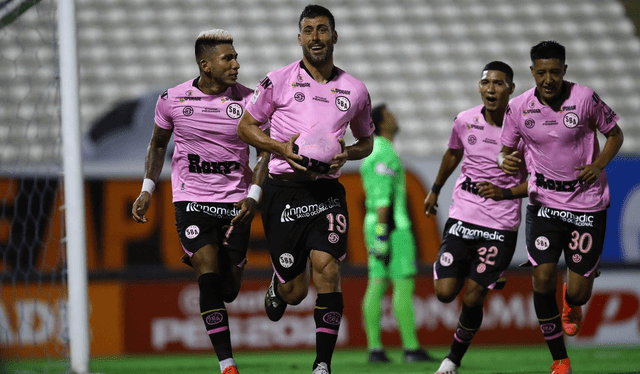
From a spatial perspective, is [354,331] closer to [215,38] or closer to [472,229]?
[472,229]

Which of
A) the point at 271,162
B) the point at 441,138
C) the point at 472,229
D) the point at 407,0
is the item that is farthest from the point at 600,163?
the point at 407,0

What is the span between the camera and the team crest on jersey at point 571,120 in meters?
5.18

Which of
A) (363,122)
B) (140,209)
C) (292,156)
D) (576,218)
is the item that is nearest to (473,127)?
(576,218)

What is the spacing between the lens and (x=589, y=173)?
5047mm

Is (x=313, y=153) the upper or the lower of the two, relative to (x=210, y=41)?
lower

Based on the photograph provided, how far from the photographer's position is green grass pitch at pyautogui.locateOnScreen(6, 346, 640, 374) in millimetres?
6418

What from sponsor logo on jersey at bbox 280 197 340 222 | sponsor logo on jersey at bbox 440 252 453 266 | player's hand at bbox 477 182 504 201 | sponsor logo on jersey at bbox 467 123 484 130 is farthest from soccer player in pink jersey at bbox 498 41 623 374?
sponsor logo on jersey at bbox 280 197 340 222

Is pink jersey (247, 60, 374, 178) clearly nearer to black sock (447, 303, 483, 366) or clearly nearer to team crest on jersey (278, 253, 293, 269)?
team crest on jersey (278, 253, 293, 269)

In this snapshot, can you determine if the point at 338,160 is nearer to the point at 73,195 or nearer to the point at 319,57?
the point at 319,57

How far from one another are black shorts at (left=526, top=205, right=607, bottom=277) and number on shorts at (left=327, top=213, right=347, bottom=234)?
55.1 inches

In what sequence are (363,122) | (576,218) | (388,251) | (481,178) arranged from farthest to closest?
(388,251) → (481,178) → (576,218) → (363,122)

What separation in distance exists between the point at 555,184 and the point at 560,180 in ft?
0.13

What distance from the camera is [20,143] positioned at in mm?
11336

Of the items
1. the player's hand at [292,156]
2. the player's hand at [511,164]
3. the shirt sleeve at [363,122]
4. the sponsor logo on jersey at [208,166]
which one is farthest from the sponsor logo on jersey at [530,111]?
the sponsor logo on jersey at [208,166]
